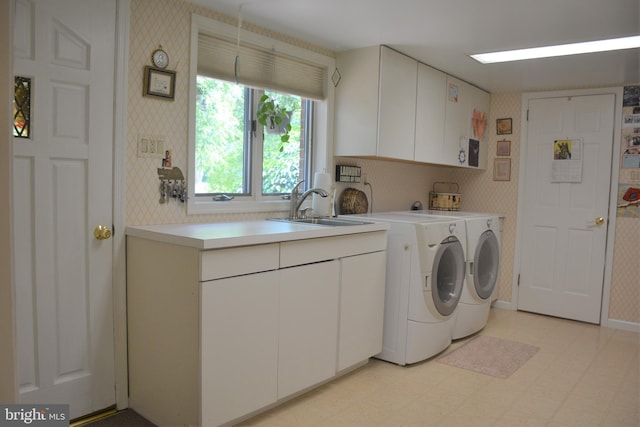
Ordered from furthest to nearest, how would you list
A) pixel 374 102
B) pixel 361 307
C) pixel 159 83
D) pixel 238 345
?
pixel 374 102
pixel 361 307
pixel 159 83
pixel 238 345

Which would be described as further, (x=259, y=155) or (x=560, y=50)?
(x=560, y=50)

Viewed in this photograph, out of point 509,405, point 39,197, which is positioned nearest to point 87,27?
point 39,197

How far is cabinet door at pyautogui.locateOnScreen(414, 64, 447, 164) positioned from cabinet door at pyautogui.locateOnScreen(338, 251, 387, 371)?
1.17 meters

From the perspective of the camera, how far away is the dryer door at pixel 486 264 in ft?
12.4

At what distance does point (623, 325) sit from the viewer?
4180mm

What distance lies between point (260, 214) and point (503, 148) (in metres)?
2.82

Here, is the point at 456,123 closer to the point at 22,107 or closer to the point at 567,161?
the point at 567,161

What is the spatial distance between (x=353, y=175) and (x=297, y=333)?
5.21 feet

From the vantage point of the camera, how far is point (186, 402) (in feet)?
6.96

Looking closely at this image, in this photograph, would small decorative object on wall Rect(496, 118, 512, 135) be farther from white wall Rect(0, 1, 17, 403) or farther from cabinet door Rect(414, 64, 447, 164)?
white wall Rect(0, 1, 17, 403)

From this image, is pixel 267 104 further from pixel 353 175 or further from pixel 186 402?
pixel 186 402

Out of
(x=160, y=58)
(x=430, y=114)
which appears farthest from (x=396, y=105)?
(x=160, y=58)

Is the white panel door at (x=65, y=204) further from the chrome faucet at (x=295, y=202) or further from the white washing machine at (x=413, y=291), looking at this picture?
the white washing machine at (x=413, y=291)

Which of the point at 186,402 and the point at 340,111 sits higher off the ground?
the point at 340,111
